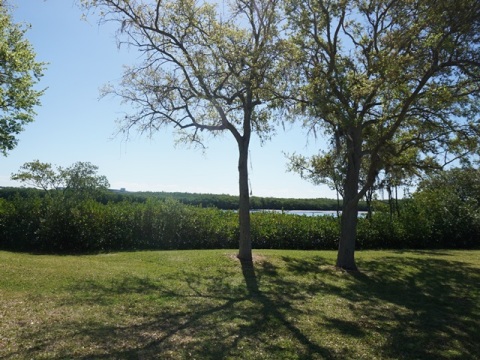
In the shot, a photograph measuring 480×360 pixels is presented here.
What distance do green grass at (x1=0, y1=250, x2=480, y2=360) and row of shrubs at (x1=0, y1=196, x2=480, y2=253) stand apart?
2.10 meters

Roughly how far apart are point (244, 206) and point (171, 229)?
499 centimetres

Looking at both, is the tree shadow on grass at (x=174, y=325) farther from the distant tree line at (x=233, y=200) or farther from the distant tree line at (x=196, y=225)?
the distant tree line at (x=233, y=200)

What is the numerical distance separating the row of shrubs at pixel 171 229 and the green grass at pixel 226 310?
2.10 m

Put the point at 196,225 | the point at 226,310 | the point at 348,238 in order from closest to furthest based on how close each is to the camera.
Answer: the point at 226,310, the point at 348,238, the point at 196,225

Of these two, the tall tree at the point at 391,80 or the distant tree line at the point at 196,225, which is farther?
the distant tree line at the point at 196,225

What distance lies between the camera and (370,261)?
16.2m

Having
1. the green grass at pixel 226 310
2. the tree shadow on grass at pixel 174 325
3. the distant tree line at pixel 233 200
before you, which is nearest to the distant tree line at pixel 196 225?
the green grass at pixel 226 310

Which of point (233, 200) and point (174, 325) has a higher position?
point (233, 200)

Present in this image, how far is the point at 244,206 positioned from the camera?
47.1ft

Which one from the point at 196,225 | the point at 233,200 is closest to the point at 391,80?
the point at 196,225

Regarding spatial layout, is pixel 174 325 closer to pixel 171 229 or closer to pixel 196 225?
pixel 171 229

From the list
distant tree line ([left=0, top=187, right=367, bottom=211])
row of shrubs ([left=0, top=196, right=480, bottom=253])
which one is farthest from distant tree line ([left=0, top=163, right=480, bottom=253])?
distant tree line ([left=0, top=187, right=367, bottom=211])

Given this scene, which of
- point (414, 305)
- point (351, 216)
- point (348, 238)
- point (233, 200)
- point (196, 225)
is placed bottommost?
point (414, 305)

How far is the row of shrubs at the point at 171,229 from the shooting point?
629 inches
